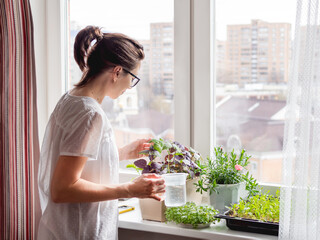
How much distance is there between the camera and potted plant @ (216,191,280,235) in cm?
158

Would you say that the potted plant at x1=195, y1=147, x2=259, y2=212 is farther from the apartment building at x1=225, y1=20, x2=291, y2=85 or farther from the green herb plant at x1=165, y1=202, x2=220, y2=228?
the apartment building at x1=225, y1=20, x2=291, y2=85

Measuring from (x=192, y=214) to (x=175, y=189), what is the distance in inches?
4.7

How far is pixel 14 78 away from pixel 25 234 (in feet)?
2.26

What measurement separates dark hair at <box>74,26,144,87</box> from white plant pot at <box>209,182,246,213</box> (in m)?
0.58

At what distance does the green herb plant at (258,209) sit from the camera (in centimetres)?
162

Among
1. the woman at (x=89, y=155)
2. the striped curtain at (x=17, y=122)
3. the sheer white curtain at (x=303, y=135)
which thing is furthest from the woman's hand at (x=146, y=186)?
the striped curtain at (x=17, y=122)

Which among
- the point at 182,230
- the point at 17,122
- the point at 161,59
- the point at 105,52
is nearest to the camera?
the point at 105,52

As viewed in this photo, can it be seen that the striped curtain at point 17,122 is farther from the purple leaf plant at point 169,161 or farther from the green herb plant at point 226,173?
the green herb plant at point 226,173

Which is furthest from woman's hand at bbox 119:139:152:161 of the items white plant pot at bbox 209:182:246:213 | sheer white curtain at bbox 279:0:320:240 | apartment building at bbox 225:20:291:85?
sheer white curtain at bbox 279:0:320:240

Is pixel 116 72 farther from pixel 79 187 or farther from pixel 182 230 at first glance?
pixel 182 230

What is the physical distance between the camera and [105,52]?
1.55 m

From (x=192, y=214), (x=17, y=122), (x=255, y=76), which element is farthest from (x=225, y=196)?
(x=17, y=122)

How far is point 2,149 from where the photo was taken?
1921mm

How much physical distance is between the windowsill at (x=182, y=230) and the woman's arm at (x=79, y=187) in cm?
26
